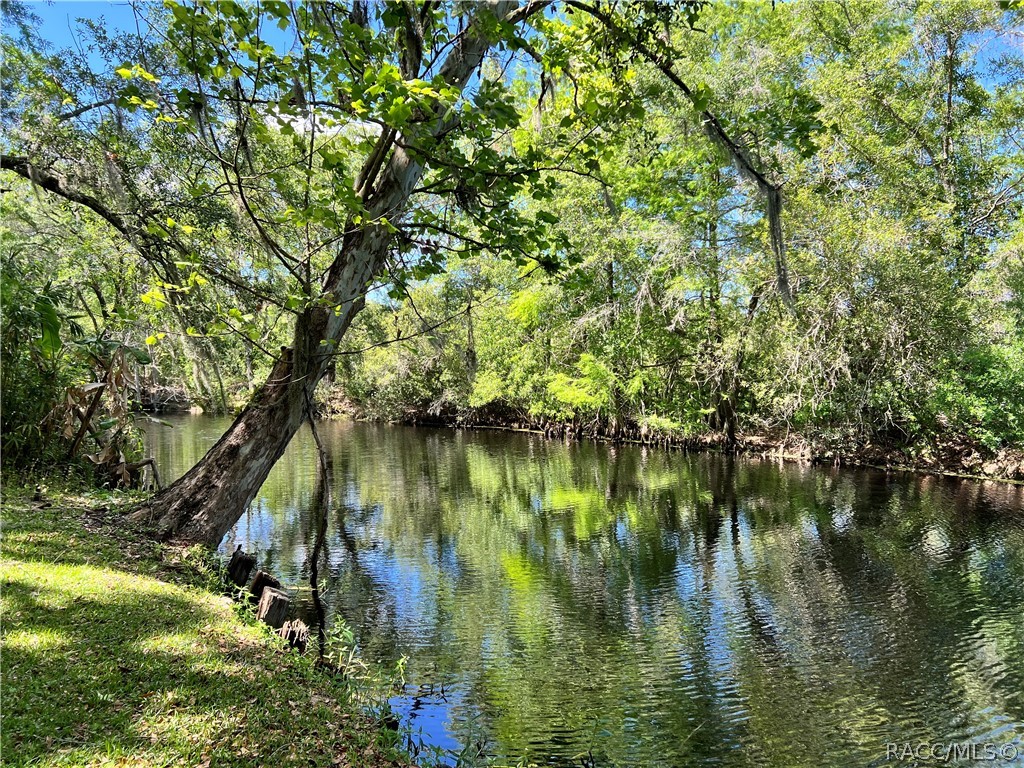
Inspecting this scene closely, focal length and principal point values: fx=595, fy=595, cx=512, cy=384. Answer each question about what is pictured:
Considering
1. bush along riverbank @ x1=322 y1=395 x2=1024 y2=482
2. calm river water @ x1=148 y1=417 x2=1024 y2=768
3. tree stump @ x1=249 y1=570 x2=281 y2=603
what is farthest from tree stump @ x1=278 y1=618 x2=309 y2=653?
bush along riverbank @ x1=322 y1=395 x2=1024 y2=482

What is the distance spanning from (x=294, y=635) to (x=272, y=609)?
37 cm

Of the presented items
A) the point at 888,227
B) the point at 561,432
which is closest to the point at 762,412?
the point at 888,227

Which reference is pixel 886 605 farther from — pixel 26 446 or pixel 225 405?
pixel 26 446

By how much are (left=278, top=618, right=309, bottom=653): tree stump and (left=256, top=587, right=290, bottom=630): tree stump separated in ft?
0.50

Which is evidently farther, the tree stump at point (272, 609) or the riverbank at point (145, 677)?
the tree stump at point (272, 609)

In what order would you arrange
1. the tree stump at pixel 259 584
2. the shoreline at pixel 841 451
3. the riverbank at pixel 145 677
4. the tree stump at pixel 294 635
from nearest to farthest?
the riverbank at pixel 145 677 → the tree stump at pixel 294 635 → the tree stump at pixel 259 584 → the shoreline at pixel 841 451

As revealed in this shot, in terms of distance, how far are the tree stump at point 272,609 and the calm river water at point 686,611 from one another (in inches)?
54.1

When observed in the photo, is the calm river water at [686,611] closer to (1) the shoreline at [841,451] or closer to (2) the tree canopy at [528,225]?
(1) the shoreline at [841,451]

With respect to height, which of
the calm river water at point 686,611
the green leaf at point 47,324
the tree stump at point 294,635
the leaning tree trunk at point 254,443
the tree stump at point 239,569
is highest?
the green leaf at point 47,324

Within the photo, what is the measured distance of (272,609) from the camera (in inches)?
201

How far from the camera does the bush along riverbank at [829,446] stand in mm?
15789

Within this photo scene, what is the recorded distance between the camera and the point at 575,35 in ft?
16.5

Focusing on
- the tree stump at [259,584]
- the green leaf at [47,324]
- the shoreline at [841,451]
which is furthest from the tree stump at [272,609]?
the shoreline at [841,451]

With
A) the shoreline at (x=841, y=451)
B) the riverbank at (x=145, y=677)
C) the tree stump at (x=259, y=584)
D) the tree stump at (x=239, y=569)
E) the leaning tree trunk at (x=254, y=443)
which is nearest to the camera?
the riverbank at (x=145, y=677)
